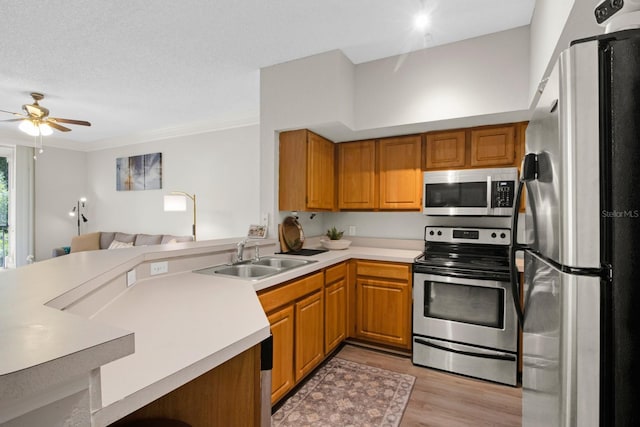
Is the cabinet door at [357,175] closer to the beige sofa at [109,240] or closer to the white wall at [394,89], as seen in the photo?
the white wall at [394,89]

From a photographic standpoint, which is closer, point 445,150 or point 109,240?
point 445,150

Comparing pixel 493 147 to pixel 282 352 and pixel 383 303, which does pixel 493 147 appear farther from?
pixel 282 352

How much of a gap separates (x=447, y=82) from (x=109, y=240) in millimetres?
5945

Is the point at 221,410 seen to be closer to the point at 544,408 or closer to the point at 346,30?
the point at 544,408

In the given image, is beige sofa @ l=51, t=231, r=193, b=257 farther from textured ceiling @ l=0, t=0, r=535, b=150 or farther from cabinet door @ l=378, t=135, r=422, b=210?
cabinet door @ l=378, t=135, r=422, b=210

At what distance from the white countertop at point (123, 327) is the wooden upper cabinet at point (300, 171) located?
1113 millimetres

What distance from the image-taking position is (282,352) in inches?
76.2

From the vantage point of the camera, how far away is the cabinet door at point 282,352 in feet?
6.07

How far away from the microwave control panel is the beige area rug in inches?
62.8

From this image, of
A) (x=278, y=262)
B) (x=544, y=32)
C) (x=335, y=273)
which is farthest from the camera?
(x=335, y=273)

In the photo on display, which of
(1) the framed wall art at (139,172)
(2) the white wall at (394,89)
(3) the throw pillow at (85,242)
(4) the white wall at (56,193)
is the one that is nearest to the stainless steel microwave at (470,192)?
(2) the white wall at (394,89)

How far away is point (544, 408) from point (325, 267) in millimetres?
1662

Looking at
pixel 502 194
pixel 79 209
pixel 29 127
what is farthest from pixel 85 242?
pixel 502 194

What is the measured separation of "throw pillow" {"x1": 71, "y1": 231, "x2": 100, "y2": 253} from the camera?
5.28m
